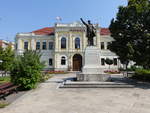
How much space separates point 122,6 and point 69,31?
20.2 m

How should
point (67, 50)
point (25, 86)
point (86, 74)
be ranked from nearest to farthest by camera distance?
point (25, 86), point (86, 74), point (67, 50)

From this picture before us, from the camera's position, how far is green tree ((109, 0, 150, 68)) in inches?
470

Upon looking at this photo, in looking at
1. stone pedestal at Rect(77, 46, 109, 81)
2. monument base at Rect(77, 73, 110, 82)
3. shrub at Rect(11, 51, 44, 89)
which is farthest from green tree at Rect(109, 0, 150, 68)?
shrub at Rect(11, 51, 44, 89)

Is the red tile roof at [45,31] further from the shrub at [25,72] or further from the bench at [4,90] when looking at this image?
the bench at [4,90]

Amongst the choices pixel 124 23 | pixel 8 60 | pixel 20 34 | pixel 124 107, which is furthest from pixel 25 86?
pixel 20 34

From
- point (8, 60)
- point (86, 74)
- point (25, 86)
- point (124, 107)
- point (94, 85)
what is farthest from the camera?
point (8, 60)

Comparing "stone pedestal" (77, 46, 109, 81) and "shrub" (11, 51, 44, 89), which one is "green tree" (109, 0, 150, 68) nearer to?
"stone pedestal" (77, 46, 109, 81)

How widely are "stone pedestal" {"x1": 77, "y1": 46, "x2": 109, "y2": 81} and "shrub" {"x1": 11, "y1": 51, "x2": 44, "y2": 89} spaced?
4.16 m

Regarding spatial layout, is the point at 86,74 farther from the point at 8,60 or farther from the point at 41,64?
the point at 8,60

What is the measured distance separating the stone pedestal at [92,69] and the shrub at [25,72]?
4.16 m

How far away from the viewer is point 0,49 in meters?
16.8

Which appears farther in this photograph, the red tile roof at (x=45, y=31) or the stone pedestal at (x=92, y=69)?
the red tile roof at (x=45, y=31)

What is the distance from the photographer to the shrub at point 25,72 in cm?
990

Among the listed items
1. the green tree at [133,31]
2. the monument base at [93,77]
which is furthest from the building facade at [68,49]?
the monument base at [93,77]
